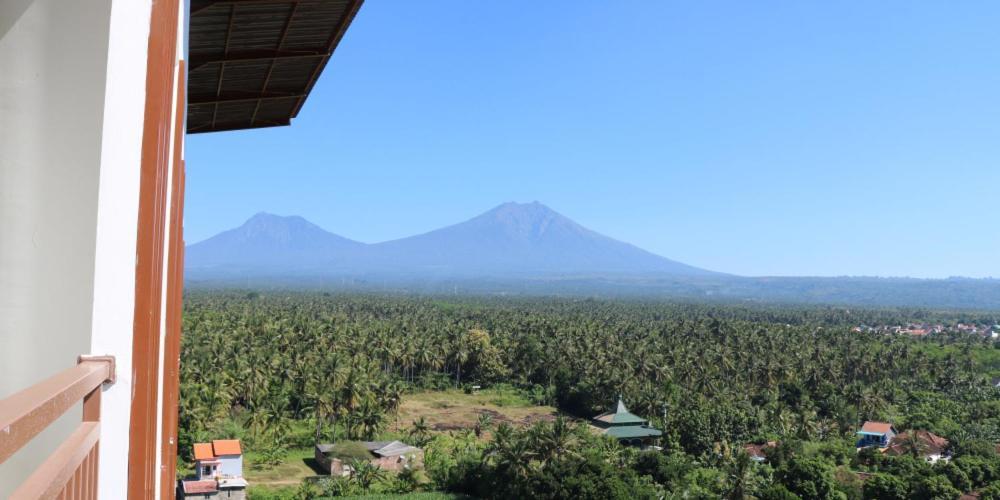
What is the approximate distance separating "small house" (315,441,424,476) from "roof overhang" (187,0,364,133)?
22135mm

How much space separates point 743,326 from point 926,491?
4661 cm

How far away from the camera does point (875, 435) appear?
33.2 meters

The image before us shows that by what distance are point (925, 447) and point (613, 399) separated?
14148 mm

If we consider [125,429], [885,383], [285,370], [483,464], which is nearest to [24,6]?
[125,429]

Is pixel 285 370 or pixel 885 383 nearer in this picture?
pixel 285 370

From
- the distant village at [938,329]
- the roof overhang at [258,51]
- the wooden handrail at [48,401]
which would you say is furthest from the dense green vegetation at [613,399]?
the distant village at [938,329]

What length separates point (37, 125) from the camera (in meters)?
1.33

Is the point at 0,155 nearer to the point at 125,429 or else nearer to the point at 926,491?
the point at 125,429

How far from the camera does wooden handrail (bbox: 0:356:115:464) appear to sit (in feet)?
2.36

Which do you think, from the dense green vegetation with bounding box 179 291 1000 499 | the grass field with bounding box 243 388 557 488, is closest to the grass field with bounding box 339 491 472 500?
the grass field with bounding box 243 388 557 488

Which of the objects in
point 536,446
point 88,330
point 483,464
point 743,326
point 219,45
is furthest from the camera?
point 743,326

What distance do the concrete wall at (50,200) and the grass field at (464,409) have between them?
33.8 m

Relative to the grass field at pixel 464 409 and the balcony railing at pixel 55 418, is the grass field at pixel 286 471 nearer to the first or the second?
the grass field at pixel 464 409

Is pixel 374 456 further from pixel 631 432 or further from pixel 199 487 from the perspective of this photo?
pixel 631 432
